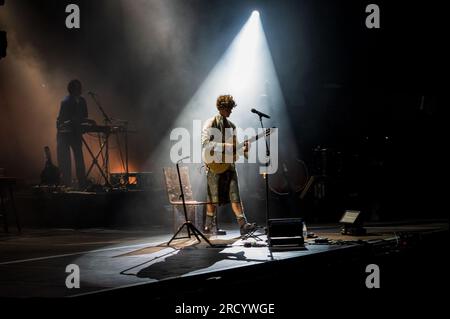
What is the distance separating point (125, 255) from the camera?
6938 millimetres

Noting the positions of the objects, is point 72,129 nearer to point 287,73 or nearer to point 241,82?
point 241,82

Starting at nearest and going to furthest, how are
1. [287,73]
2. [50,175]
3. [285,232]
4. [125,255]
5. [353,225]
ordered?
[125,255]
[285,232]
[353,225]
[50,175]
[287,73]

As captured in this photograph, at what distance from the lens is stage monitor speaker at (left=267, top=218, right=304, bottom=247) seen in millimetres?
7312

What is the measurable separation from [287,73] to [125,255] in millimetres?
9626

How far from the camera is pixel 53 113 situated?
16.5m

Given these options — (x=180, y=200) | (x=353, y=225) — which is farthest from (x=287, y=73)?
(x=180, y=200)

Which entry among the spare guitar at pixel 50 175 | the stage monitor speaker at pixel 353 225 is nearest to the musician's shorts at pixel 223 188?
the stage monitor speaker at pixel 353 225

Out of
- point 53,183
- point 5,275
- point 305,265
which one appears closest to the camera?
point 5,275

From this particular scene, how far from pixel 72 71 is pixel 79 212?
557 cm

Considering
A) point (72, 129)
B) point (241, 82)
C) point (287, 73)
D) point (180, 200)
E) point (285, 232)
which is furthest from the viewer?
point (287, 73)

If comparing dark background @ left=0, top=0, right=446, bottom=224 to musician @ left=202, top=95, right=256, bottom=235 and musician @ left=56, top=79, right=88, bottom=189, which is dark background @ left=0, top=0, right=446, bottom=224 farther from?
musician @ left=202, top=95, right=256, bottom=235

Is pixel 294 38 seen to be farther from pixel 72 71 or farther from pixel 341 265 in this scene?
pixel 341 265

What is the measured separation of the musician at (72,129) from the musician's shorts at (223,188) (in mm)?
4274

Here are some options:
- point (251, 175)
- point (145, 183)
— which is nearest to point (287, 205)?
point (251, 175)
